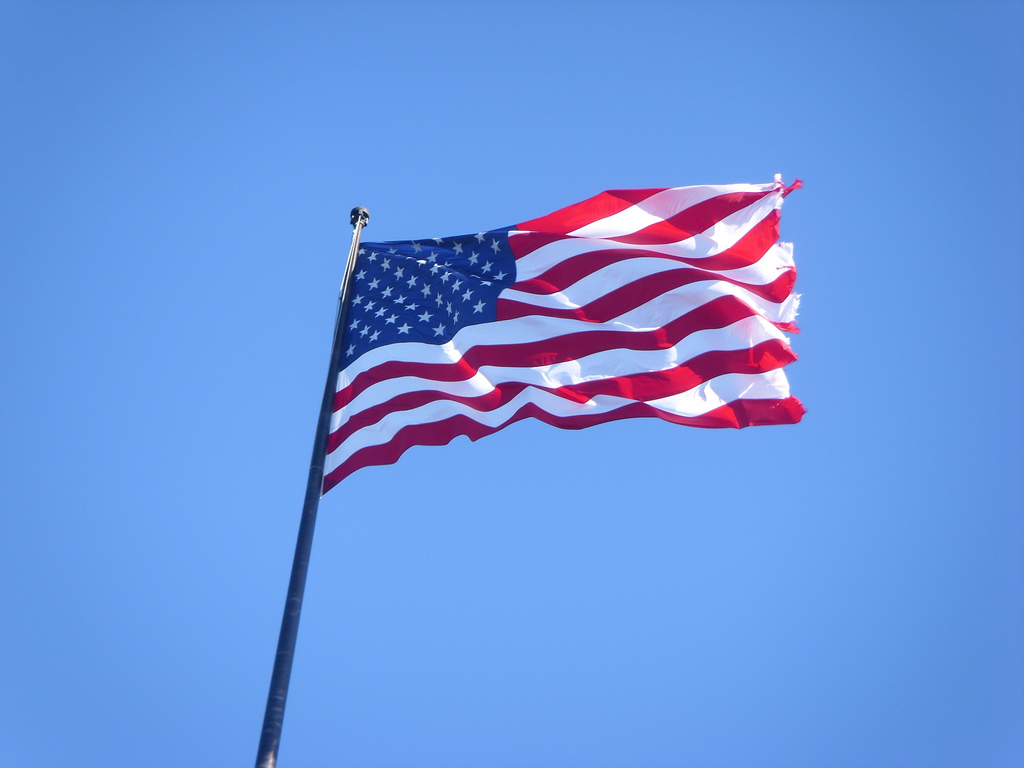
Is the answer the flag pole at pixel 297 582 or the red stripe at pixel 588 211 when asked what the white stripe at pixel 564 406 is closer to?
the flag pole at pixel 297 582

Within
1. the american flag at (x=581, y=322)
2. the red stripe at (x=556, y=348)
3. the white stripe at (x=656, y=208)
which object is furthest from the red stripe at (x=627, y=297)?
the white stripe at (x=656, y=208)

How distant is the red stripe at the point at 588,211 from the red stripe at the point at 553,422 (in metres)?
2.84

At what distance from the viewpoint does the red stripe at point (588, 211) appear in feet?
48.5

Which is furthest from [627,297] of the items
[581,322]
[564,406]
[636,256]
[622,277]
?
[564,406]

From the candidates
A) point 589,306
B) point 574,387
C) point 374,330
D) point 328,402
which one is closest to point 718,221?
point 589,306

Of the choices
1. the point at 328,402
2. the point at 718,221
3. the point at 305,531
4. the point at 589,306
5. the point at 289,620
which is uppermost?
the point at 718,221

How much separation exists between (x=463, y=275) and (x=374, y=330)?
1.70 metres

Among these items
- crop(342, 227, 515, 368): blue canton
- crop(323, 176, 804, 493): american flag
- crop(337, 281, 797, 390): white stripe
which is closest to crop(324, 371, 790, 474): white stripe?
crop(323, 176, 804, 493): american flag

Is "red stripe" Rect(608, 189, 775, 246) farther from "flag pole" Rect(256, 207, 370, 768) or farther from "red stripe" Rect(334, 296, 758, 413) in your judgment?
"flag pole" Rect(256, 207, 370, 768)

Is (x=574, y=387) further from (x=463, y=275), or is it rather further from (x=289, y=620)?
(x=289, y=620)

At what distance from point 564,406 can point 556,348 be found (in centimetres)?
86

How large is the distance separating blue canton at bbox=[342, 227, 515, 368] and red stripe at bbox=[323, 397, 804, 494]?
1.20 m

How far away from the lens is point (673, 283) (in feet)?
47.2

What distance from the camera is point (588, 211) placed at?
1493 centimetres
